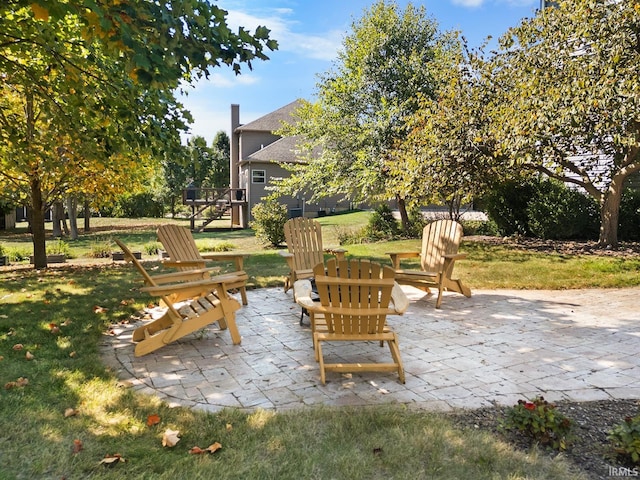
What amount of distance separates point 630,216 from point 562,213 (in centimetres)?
155

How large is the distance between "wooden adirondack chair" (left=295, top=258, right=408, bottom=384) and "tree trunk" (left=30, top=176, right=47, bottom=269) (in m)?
8.00

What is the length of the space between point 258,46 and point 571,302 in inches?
217

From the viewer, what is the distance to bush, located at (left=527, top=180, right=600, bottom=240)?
1179 centimetres

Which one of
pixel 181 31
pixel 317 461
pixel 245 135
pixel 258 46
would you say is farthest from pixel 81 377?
pixel 245 135

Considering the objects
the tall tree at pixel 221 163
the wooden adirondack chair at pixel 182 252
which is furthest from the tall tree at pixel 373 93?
the tall tree at pixel 221 163

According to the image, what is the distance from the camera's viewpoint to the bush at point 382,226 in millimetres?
15625

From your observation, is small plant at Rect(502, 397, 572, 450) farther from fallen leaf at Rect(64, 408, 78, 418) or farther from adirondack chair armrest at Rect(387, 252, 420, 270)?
adirondack chair armrest at Rect(387, 252, 420, 270)

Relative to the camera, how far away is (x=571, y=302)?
6312 mm

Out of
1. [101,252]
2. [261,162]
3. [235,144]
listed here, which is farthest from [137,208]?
[101,252]

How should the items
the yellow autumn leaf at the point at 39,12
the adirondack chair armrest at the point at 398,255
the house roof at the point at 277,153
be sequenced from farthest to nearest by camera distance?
the house roof at the point at 277,153 < the adirondack chair armrest at the point at 398,255 < the yellow autumn leaf at the point at 39,12

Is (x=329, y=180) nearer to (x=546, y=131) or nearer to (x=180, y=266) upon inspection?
(x=546, y=131)

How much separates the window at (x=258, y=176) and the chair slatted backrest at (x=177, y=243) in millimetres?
22997

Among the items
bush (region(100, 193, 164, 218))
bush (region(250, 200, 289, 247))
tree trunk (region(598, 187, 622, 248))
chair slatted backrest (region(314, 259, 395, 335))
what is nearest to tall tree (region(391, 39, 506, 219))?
tree trunk (region(598, 187, 622, 248))

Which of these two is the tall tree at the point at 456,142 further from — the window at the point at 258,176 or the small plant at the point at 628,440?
the window at the point at 258,176
